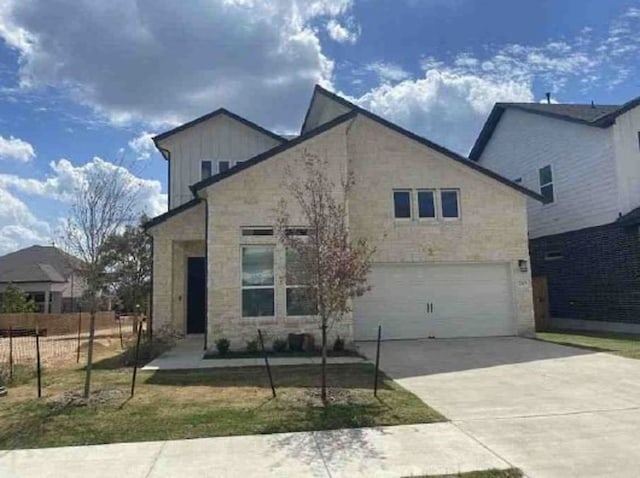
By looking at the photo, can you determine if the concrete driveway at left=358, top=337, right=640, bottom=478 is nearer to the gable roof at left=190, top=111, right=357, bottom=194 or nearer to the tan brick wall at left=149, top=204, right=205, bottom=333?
the gable roof at left=190, top=111, right=357, bottom=194

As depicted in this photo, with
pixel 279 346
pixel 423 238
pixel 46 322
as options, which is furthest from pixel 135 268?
pixel 423 238

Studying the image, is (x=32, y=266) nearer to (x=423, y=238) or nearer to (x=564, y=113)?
(x=423, y=238)

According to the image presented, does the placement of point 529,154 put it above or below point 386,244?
above

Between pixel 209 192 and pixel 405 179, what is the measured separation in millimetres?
6452

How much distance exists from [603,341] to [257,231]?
1051 centimetres

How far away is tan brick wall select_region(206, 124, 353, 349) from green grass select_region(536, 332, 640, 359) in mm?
6511

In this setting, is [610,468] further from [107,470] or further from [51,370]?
[51,370]

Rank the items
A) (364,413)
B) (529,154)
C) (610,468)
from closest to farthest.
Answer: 1. (610,468)
2. (364,413)
3. (529,154)

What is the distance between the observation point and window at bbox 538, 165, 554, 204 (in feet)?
71.3

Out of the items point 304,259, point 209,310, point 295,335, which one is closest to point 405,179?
point 295,335

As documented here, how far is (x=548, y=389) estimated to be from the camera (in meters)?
8.90

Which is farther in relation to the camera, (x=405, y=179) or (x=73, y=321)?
(x=73, y=321)

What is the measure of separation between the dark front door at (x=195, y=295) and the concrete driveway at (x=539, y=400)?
Answer: 25.1 feet

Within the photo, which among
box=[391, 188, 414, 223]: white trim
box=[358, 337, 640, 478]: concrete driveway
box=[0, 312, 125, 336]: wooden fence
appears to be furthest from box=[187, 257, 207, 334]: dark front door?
box=[0, 312, 125, 336]: wooden fence
